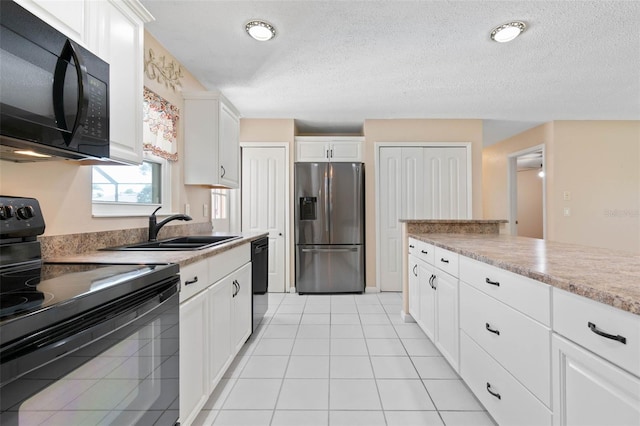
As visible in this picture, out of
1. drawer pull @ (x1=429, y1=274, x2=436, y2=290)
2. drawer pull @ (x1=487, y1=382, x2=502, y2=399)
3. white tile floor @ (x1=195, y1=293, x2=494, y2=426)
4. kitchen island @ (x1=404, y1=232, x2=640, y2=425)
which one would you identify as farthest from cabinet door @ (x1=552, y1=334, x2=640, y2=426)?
drawer pull @ (x1=429, y1=274, x2=436, y2=290)

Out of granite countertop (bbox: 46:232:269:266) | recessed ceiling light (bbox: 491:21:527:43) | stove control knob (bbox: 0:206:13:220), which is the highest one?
recessed ceiling light (bbox: 491:21:527:43)

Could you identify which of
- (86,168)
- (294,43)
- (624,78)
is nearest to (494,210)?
(624,78)

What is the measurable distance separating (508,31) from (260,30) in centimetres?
171

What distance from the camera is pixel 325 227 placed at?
3.86m

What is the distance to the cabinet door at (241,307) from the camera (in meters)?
1.97

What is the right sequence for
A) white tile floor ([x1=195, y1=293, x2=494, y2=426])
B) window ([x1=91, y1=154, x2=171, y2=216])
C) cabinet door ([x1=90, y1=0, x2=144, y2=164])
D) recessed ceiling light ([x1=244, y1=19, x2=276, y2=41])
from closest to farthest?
1. cabinet door ([x1=90, y1=0, x2=144, y2=164])
2. white tile floor ([x1=195, y1=293, x2=494, y2=426])
3. window ([x1=91, y1=154, x2=171, y2=216])
4. recessed ceiling light ([x1=244, y1=19, x2=276, y2=41])

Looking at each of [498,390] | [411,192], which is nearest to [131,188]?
[498,390]

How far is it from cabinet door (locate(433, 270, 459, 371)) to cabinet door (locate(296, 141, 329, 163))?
95.5 inches

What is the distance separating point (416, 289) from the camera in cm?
259

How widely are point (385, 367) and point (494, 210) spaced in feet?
15.1

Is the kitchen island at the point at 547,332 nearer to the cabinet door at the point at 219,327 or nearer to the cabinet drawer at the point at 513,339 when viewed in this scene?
the cabinet drawer at the point at 513,339

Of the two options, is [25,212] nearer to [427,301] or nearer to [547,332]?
[547,332]

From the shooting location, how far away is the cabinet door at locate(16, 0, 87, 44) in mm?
1021

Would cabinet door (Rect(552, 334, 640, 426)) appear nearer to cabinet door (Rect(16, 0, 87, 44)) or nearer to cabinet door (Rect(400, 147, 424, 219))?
cabinet door (Rect(16, 0, 87, 44))
